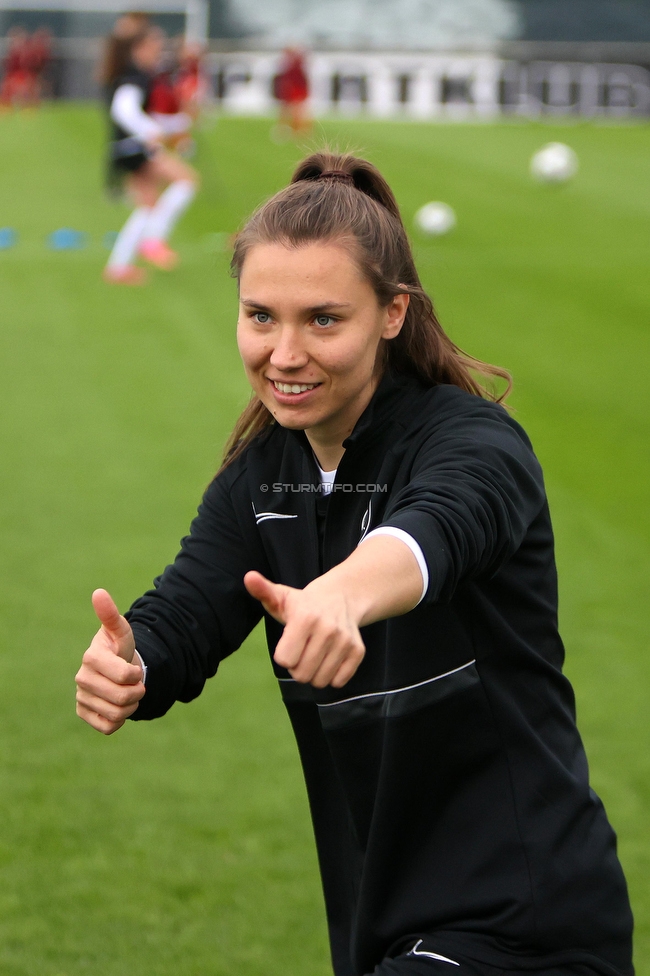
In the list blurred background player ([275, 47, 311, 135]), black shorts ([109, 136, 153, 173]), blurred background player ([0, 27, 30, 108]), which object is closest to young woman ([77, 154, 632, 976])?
black shorts ([109, 136, 153, 173])

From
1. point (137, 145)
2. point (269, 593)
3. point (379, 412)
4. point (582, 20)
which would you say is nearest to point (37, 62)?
point (582, 20)

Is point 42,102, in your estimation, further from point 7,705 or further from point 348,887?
point 348,887

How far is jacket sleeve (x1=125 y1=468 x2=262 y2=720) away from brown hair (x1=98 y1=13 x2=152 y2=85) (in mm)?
11523

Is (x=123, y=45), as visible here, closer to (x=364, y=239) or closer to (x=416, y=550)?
(x=364, y=239)

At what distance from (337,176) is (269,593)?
1078 mm

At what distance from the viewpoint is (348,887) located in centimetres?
255

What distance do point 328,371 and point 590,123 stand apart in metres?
29.9

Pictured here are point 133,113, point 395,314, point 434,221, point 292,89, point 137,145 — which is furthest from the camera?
point 292,89

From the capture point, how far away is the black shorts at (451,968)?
7.13ft

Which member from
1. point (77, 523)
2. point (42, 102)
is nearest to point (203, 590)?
point (77, 523)

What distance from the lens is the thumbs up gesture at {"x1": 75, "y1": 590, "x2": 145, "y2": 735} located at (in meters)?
2.11

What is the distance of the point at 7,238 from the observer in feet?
52.5

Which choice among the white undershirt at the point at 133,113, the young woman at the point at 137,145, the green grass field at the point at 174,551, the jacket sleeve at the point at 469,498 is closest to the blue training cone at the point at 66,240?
the green grass field at the point at 174,551

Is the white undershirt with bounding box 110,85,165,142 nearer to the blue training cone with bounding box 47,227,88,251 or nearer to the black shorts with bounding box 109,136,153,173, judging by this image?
the black shorts with bounding box 109,136,153,173
